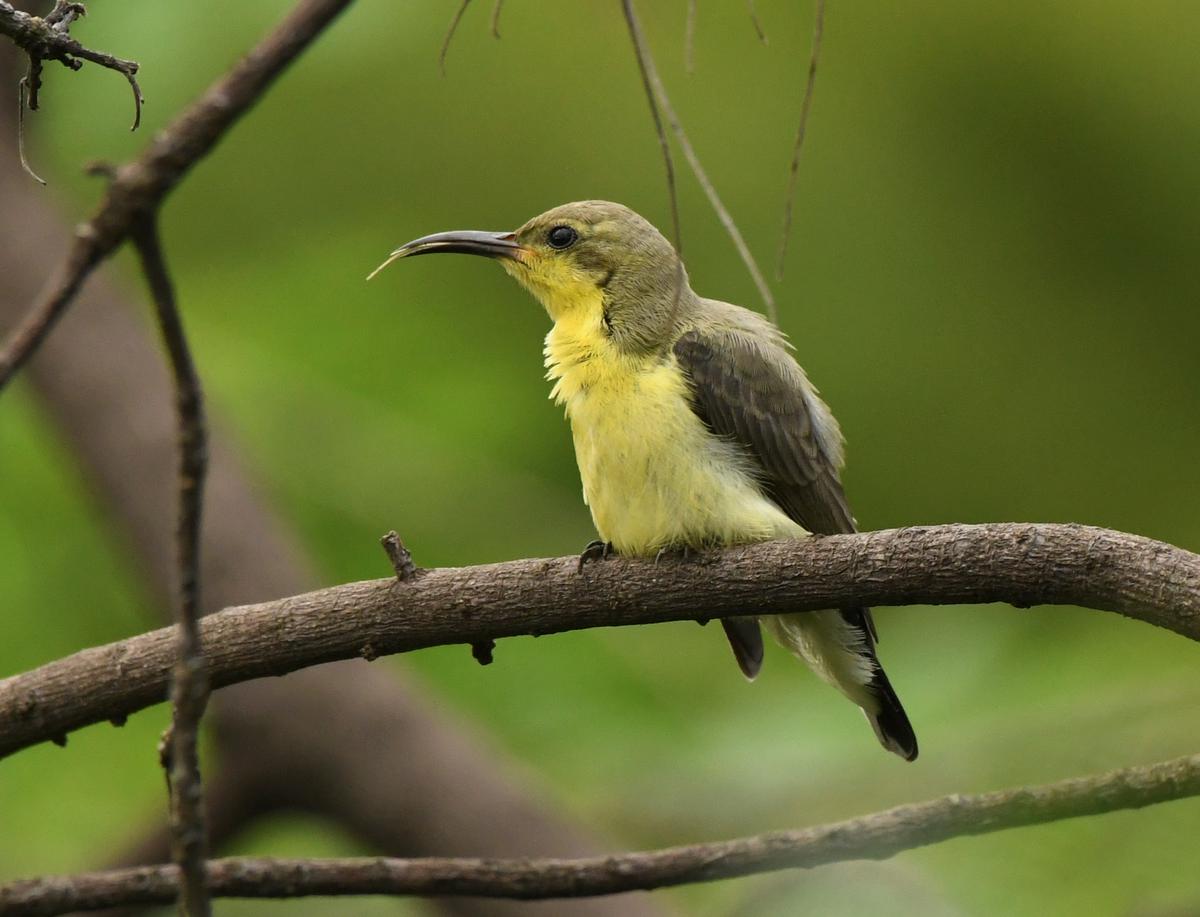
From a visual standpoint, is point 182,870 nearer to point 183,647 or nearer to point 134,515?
point 183,647

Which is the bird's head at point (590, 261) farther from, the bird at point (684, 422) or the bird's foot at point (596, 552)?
the bird's foot at point (596, 552)

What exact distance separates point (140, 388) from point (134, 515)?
0.60 metres

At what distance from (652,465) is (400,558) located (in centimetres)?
76

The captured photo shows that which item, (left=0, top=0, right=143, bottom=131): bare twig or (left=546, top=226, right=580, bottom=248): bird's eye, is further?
(left=546, top=226, right=580, bottom=248): bird's eye

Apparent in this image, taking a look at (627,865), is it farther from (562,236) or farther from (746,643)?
(562,236)

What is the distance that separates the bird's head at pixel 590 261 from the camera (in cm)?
344

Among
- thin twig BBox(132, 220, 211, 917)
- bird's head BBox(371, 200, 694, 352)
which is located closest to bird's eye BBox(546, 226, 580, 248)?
bird's head BBox(371, 200, 694, 352)

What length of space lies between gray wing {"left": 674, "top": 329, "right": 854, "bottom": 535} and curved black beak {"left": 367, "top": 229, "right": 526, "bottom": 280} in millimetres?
598

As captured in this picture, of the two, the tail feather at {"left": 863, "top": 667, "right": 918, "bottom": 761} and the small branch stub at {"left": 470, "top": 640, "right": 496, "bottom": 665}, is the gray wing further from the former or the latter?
the small branch stub at {"left": 470, "top": 640, "right": 496, "bottom": 665}

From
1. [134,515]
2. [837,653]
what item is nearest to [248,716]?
[134,515]

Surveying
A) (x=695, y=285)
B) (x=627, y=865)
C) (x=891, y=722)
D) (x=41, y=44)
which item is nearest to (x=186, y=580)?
(x=41, y=44)

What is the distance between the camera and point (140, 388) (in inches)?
264

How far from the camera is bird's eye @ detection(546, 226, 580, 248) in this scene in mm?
3648

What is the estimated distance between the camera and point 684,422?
10.5ft
